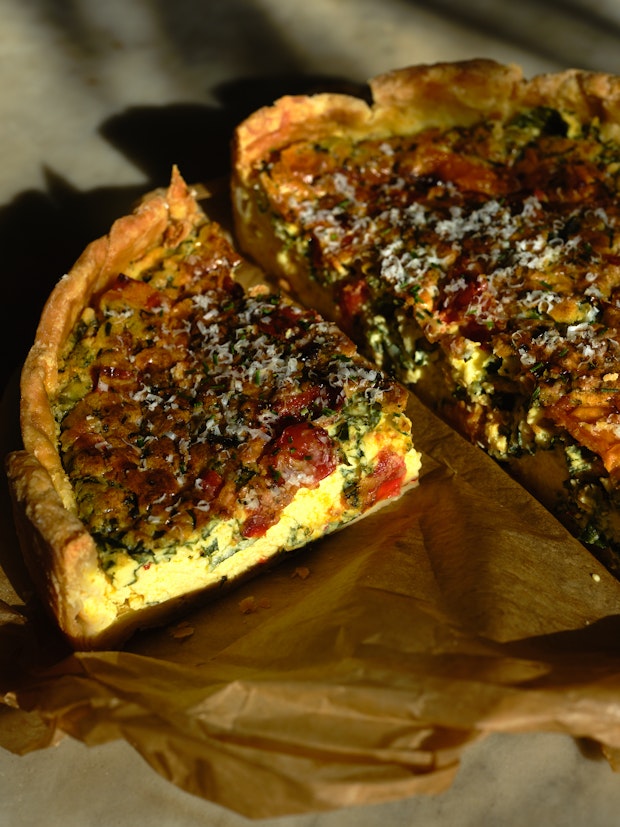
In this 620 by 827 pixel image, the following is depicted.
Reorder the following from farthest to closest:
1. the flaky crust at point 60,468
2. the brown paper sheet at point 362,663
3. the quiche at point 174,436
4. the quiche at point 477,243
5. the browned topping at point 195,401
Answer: the quiche at point 477,243, the browned topping at point 195,401, the quiche at point 174,436, the flaky crust at point 60,468, the brown paper sheet at point 362,663

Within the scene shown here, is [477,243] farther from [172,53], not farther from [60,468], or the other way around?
[172,53]

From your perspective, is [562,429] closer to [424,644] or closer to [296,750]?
[424,644]

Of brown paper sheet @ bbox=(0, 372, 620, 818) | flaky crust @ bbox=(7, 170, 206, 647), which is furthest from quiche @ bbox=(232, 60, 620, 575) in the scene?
flaky crust @ bbox=(7, 170, 206, 647)

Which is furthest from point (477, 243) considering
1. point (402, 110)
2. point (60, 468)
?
point (60, 468)

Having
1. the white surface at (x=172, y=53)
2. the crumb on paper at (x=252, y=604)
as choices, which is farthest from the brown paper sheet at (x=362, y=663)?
the white surface at (x=172, y=53)

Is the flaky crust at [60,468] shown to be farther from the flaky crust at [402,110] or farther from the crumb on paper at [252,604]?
the flaky crust at [402,110]
